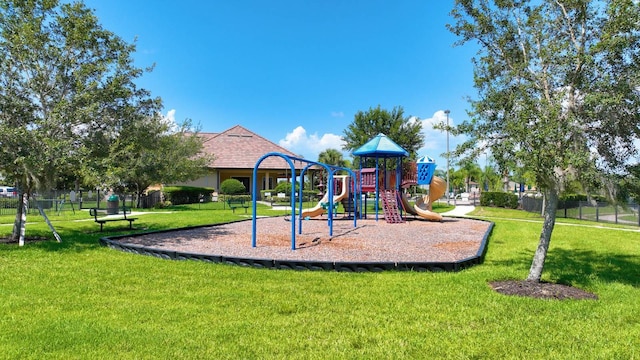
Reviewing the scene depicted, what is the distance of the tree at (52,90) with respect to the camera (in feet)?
29.0

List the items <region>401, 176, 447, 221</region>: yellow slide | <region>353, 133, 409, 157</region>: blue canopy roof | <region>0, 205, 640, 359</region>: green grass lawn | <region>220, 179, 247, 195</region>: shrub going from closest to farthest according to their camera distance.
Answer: <region>0, 205, 640, 359</region>: green grass lawn
<region>353, 133, 409, 157</region>: blue canopy roof
<region>401, 176, 447, 221</region>: yellow slide
<region>220, 179, 247, 195</region>: shrub

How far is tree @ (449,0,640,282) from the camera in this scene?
5.59 m

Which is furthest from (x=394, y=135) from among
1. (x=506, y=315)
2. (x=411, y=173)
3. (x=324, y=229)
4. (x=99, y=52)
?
(x=506, y=315)

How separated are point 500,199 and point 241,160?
2330 centimetres

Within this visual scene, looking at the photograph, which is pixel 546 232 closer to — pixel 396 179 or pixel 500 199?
pixel 396 179

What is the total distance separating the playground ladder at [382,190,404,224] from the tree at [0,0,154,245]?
10892 millimetres

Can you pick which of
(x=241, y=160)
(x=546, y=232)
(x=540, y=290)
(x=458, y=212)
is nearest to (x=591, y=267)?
(x=546, y=232)

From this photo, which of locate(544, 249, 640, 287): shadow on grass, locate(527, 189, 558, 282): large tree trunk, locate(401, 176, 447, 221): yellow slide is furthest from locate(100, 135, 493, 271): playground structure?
locate(401, 176, 447, 221): yellow slide

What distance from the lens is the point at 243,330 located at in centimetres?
423

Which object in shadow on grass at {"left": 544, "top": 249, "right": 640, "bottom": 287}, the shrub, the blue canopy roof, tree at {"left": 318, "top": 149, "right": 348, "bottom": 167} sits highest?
tree at {"left": 318, "top": 149, "right": 348, "bottom": 167}

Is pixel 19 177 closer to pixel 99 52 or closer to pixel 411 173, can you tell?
pixel 99 52

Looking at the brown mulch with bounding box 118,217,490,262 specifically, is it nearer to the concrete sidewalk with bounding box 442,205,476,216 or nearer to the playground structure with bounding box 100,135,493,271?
the playground structure with bounding box 100,135,493,271

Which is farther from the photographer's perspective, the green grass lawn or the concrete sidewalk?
the concrete sidewalk

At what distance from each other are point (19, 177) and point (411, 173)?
1459cm
